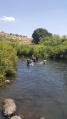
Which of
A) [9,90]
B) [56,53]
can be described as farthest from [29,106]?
[56,53]

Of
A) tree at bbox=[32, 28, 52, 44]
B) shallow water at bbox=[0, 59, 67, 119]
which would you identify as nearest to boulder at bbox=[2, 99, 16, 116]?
shallow water at bbox=[0, 59, 67, 119]

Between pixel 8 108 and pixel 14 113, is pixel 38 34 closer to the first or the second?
pixel 8 108

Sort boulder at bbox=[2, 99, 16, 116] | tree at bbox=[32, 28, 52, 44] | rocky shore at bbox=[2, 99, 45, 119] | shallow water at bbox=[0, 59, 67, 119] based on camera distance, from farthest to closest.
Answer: tree at bbox=[32, 28, 52, 44]
shallow water at bbox=[0, 59, 67, 119]
boulder at bbox=[2, 99, 16, 116]
rocky shore at bbox=[2, 99, 45, 119]

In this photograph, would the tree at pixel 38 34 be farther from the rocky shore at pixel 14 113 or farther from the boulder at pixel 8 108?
the rocky shore at pixel 14 113

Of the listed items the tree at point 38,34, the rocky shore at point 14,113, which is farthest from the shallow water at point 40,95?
the tree at point 38,34

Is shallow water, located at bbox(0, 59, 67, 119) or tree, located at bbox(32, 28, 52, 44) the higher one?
tree, located at bbox(32, 28, 52, 44)

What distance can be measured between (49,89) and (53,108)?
7882mm

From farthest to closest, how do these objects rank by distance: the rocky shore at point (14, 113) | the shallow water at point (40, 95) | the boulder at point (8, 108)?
the shallow water at point (40, 95)
the boulder at point (8, 108)
the rocky shore at point (14, 113)

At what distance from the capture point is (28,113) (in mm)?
22234

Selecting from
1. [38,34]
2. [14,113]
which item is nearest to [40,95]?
[14,113]

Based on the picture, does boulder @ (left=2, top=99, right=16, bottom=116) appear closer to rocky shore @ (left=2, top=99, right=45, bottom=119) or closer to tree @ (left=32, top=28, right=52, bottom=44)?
rocky shore @ (left=2, top=99, right=45, bottom=119)

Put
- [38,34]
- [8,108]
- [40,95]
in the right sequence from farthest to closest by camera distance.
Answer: [38,34] < [40,95] < [8,108]

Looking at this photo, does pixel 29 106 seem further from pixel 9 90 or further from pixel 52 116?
pixel 9 90

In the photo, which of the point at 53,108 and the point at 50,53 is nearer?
the point at 53,108
